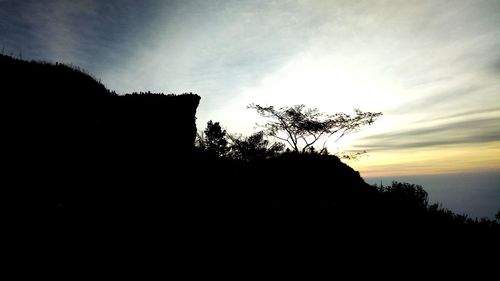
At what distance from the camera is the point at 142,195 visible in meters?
9.62

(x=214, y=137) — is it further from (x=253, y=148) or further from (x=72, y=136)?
(x=72, y=136)

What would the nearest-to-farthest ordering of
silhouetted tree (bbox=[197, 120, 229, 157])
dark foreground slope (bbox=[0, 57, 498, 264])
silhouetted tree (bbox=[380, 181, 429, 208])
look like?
dark foreground slope (bbox=[0, 57, 498, 264]), silhouetted tree (bbox=[380, 181, 429, 208]), silhouetted tree (bbox=[197, 120, 229, 157])

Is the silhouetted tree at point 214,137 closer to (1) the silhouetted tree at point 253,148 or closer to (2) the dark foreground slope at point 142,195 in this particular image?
(1) the silhouetted tree at point 253,148

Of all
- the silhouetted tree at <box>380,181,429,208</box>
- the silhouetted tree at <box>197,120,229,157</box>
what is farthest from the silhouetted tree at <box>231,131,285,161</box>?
the silhouetted tree at <box>380,181,429,208</box>

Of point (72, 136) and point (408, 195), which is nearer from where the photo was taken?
point (72, 136)

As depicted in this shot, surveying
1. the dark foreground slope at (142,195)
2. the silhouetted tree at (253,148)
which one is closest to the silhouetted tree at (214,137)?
the silhouetted tree at (253,148)

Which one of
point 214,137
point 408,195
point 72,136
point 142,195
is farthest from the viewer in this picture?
point 214,137

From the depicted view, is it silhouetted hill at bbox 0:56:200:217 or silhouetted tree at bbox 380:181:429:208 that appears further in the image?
silhouetted tree at bbox 380:181:429:208

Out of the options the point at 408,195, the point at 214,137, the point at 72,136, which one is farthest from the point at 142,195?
the point at 214,137

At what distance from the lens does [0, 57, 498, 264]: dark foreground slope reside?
7.13 metres

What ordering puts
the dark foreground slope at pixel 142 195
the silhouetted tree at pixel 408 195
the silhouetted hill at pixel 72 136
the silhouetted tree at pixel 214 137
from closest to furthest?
the dark foreground slope at pixel 142 195, the silhouetted hill at pixel 72 136, the silhouetted tree at pixel 408 195, the silhouetted tree at pixel 214 137

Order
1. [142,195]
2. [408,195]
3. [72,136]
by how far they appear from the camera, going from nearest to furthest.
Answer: [142,195], [72,136], [408,195]

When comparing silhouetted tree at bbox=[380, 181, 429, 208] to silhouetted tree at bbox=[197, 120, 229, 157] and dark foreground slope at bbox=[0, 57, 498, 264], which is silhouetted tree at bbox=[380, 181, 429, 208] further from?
silhouetted tree at bbox=[197, 120, 229, 157]

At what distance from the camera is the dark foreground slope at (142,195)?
23.4 feet
